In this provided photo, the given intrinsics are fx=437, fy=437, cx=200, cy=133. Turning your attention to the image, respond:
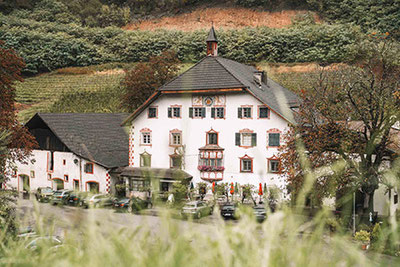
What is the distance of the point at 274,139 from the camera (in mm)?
28047

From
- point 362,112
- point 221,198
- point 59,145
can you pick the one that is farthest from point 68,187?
point 362,112

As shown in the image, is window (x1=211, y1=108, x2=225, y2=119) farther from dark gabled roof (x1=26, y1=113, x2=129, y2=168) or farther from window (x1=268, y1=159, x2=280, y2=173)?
dark gabled roof (x1=26, y1=113, x2=129, y2=168)

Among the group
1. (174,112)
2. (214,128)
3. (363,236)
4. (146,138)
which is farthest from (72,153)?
(363,236)

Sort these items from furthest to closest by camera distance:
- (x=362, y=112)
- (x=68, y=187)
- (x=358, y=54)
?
(x=358, y=54) → (x=68, y=187) → (x=362, y=112)

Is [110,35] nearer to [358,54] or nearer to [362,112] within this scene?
[358,54]

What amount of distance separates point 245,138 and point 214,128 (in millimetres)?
2270

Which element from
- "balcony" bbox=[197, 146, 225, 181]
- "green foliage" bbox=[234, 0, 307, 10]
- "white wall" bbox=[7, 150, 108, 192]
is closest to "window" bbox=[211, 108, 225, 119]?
"balcony" bbox=[197, 146, 225, 181]

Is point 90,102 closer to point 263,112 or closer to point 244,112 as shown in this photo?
point 244,112

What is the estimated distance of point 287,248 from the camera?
1.80m

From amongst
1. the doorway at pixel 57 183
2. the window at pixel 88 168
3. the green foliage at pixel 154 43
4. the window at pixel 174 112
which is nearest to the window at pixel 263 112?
the window at pixel 174 112

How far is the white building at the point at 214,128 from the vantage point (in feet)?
92.9

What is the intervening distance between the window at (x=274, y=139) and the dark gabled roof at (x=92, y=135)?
1113 centimetres

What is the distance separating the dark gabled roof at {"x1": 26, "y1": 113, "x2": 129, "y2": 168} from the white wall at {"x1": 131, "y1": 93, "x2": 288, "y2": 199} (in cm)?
262

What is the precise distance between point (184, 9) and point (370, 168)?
254ft
